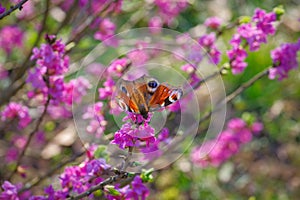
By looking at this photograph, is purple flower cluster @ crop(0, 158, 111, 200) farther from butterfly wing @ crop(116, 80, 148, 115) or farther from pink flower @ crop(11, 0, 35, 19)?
pink flower @ crop(11, 0, 35, 19)

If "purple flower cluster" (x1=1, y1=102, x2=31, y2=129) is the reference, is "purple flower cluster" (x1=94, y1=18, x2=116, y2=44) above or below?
below

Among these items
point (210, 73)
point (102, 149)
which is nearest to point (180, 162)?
point (210, 73)

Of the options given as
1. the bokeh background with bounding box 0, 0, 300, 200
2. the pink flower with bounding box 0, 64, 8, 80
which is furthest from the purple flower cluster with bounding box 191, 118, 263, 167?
the pink flower with bounding box 0, 64, 8, 80

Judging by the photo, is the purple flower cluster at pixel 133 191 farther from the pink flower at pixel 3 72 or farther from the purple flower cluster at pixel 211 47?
the pink flower at pixel 3 72

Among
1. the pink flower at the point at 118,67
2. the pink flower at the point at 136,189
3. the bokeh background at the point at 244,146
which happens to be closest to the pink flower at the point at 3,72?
the bokeh background at the point at 244,146

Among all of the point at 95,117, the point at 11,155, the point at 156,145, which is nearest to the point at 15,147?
the point at 11,155

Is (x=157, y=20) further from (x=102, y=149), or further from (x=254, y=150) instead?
(x=102, y=149)
